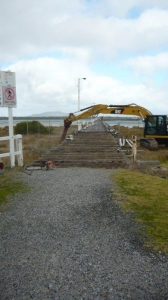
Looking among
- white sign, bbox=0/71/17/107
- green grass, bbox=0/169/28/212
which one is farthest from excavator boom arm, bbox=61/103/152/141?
green grass, bbox=0/169/28/212

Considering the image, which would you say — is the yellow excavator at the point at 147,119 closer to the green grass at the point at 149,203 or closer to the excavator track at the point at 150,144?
the excavator track at the point at 150,144

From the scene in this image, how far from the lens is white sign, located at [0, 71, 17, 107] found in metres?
9.62

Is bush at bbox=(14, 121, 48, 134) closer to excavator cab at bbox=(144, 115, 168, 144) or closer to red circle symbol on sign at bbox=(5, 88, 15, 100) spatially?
excavator cab at bbox=(144, 115, 168, 144)

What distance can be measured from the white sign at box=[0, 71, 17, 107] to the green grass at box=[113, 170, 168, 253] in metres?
4.19

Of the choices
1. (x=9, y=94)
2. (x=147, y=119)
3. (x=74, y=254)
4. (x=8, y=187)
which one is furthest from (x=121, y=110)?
(x=74, y=254)

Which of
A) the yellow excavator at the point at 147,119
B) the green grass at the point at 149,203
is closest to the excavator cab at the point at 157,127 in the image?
the yellow excavator at the point at 147,119

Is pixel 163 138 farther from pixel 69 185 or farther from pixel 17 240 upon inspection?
pixel 17 240

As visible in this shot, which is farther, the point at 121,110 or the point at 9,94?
the point at 121,110

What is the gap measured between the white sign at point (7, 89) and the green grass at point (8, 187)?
2.35 m

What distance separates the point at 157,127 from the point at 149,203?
1678 cm

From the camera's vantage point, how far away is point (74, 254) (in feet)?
13.2

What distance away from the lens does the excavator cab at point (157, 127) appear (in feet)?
71.2

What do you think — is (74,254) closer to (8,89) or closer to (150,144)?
(8,89)

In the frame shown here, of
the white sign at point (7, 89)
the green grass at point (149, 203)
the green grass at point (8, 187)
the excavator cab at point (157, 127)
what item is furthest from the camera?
the excavator cab at point (157, 127)
